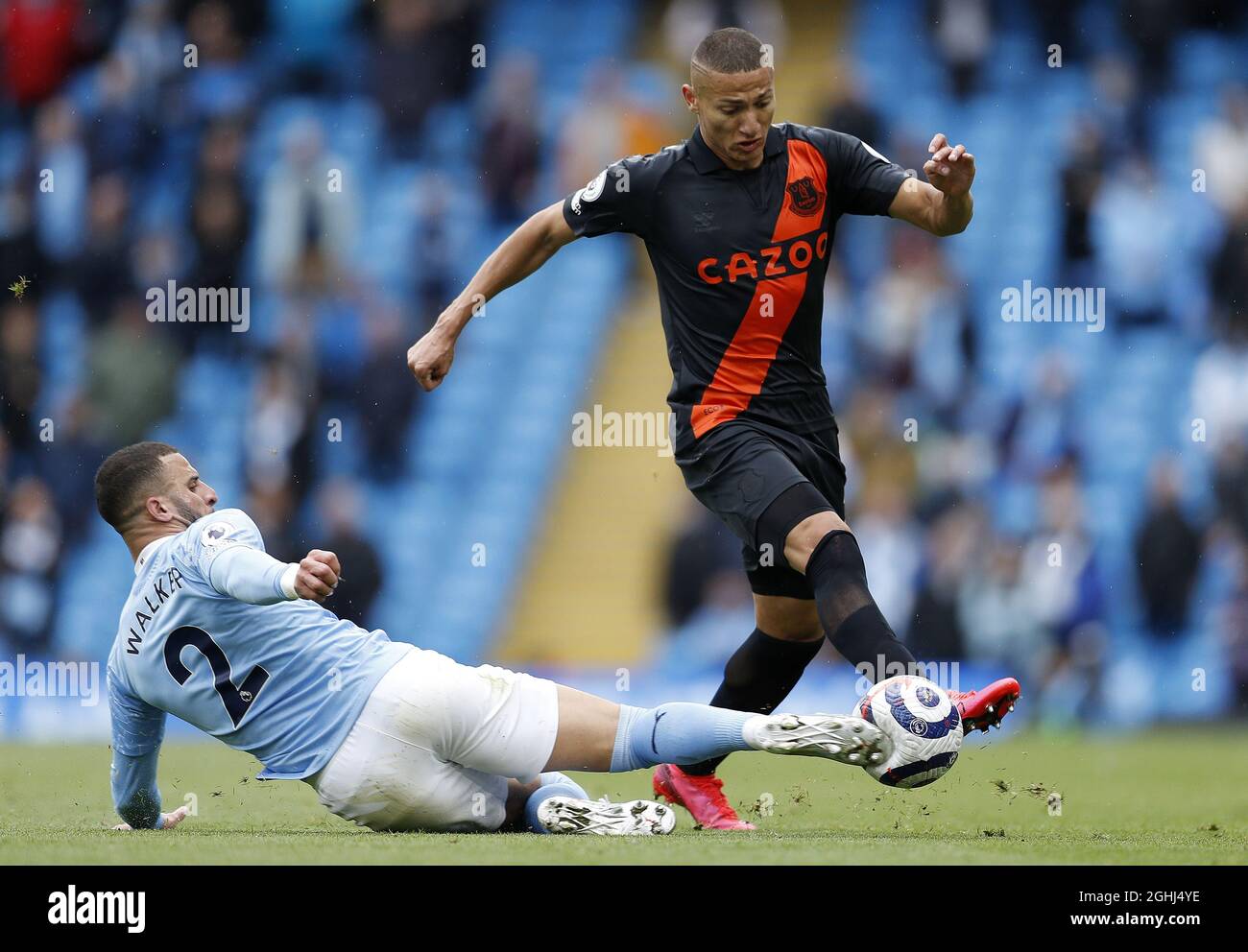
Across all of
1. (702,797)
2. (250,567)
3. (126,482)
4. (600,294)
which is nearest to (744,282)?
(702,797)

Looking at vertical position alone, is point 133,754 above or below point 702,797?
above

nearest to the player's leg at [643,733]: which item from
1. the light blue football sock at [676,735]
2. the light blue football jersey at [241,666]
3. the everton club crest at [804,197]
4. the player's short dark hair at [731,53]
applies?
the light blue football sock at [676,735]

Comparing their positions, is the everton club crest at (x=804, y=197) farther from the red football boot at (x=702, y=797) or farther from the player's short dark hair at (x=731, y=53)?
the red football boot at (x=702, y=797)

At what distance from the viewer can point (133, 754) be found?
19.2 feet

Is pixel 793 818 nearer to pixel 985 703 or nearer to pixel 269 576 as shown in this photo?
pixel 985 703

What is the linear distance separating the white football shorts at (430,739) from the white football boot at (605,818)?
0.18 meters

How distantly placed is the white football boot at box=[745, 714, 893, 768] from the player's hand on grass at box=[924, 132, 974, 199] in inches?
75.3

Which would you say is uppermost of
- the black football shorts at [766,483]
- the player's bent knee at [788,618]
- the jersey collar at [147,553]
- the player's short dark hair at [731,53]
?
the player's short dark hair at [731,53]

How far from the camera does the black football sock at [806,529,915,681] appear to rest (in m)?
5.46

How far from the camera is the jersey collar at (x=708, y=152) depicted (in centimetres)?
641

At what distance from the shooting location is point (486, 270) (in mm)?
6547

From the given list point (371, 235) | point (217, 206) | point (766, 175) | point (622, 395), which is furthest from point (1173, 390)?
point (766, 175)

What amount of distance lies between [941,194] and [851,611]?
1.57 m
